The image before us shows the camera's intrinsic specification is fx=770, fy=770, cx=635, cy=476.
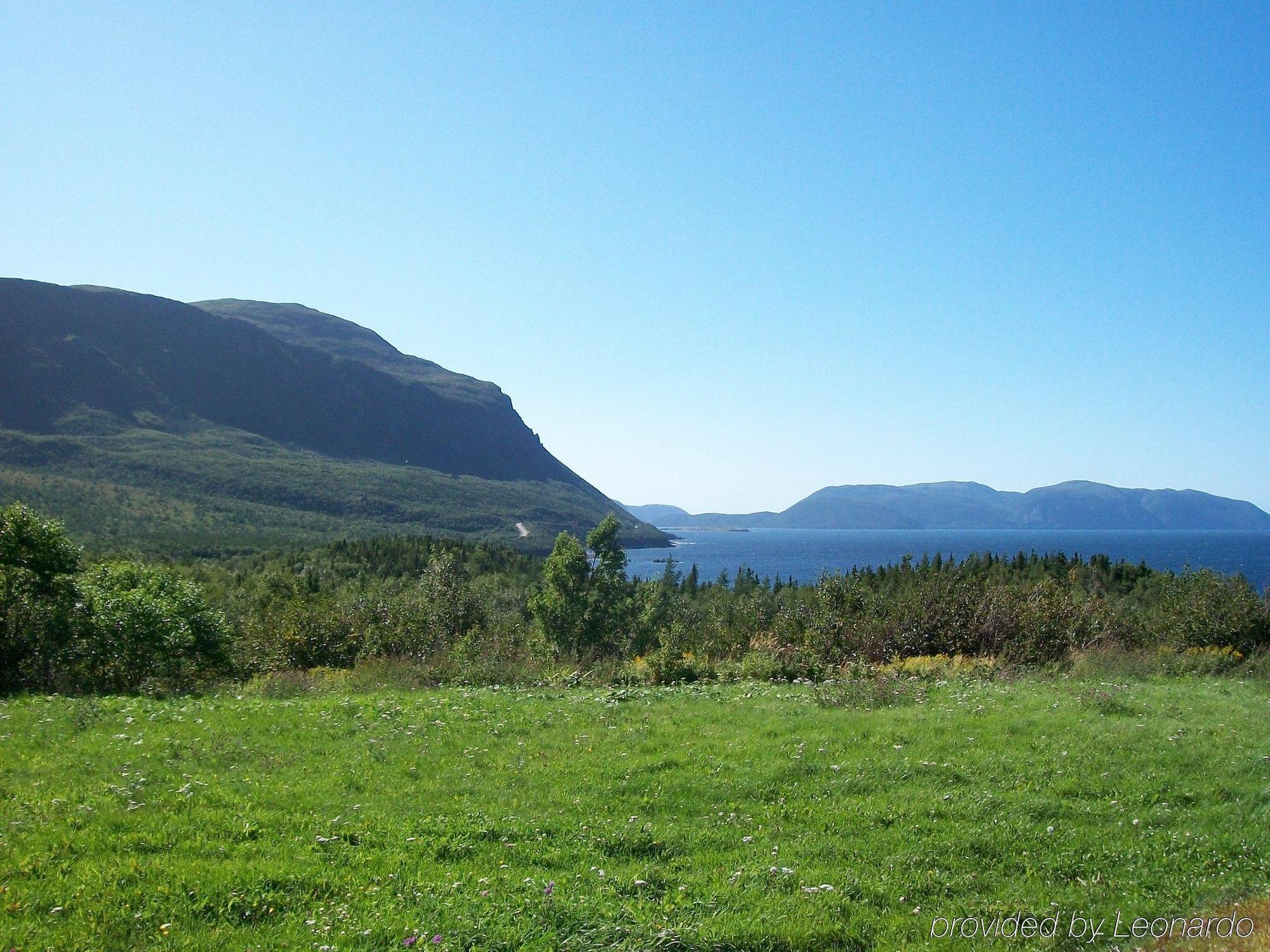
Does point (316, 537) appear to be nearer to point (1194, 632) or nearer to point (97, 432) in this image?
point (97, 432)

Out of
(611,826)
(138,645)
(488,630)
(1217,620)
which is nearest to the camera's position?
(611,826)

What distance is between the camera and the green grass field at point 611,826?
5.46m

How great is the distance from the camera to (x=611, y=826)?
7359mm

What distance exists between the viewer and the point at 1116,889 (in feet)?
20.6

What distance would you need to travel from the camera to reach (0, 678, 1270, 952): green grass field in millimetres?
5461

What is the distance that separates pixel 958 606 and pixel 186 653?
20594mm

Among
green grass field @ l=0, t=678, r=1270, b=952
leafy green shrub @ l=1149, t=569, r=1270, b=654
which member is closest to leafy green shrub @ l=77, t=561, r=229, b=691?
green grass field @ l=0, t=678, r=1270, b=952

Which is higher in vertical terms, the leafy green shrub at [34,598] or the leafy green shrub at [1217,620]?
the leafy green shrub at [1217,620]

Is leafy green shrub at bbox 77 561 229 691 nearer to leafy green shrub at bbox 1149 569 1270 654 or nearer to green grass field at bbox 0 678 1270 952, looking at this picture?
green grass field at bbox 0 678 1270 952

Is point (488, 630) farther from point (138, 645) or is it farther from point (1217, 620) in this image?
point (1217, 620)

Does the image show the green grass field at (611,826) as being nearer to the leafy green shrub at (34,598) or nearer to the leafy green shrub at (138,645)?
the leafy green shrub at (138,645)

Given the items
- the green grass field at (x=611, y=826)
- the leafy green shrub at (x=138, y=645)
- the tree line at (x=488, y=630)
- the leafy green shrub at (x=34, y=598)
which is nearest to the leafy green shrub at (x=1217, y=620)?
the tree line at (x=488, y=630)

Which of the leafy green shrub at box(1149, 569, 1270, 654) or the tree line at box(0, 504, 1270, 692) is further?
the leafy green shrub at box(1149, 569, 1270, 654)

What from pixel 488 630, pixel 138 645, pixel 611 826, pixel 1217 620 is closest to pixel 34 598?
pixel 138 645
